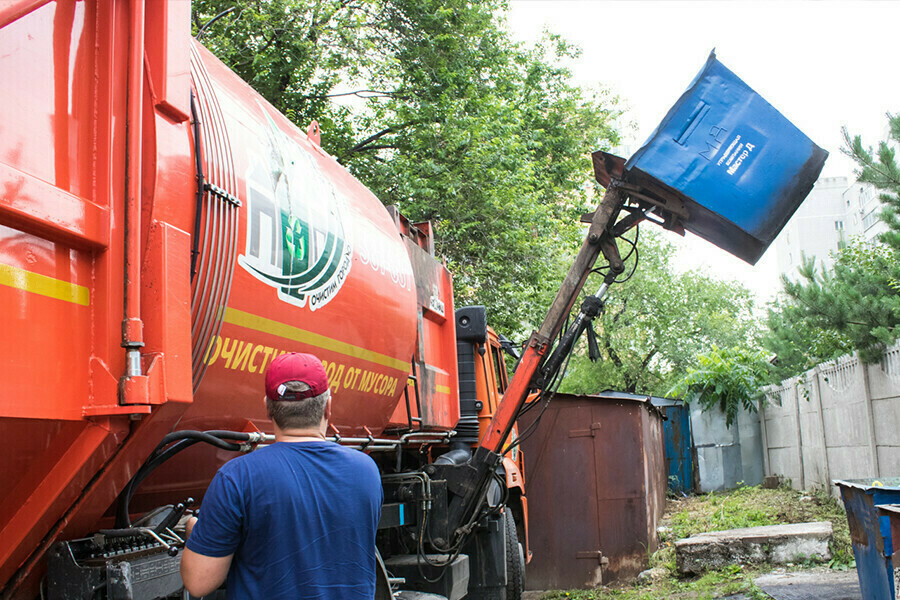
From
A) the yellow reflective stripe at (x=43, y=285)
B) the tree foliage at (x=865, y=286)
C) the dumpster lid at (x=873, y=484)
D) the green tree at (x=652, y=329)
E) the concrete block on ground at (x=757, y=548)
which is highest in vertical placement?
the green tree at (x=652, y=329)

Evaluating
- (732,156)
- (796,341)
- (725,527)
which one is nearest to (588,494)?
(725,527)

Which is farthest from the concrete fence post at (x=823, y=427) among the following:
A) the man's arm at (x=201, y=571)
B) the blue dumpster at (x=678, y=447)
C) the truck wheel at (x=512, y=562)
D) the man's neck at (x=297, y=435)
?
the man's arm at (x=201, y=571)

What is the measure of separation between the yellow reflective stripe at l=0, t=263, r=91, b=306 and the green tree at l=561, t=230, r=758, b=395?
93.8 feet

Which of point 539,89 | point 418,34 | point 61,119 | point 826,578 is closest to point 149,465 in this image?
point 61,119

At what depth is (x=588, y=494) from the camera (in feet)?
33.0

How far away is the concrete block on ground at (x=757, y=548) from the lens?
8.25 m

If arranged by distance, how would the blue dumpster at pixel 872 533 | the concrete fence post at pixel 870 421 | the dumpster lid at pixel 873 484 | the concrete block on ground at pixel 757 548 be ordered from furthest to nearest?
1. the concrete fence post at pixel 870 421
2. the concrete block on ground at pixel 757 548
3. the dumpster lid at pixel 873 484
4. the blue dumpster at pixel 872 533

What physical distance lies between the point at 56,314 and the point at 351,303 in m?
1.88

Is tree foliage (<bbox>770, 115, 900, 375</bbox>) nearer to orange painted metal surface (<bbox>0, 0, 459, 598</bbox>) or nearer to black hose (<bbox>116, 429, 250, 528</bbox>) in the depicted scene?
orange painted metal surface (<bbox>0, 0, 459, 598</bbox>)

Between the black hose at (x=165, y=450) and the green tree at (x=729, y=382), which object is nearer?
the black hose at (x=165, y=450)

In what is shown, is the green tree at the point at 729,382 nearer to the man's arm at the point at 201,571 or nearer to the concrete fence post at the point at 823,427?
the concrete fence post at the point at 823,427

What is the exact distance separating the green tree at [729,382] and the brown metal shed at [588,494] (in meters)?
8.03

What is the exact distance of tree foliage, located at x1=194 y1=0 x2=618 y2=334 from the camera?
1278cm

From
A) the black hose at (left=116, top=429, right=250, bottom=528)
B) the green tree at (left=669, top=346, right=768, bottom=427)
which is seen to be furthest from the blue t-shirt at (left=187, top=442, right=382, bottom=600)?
the green tree at (left=669, top=346, right=768, bottom=427)
